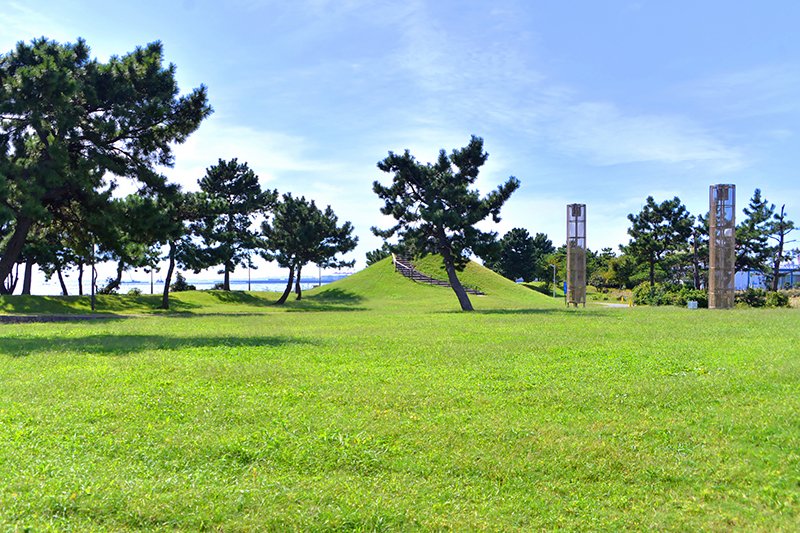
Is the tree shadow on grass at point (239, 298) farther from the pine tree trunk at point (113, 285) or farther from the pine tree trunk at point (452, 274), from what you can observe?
the pine tree trunk at point (452, 274)

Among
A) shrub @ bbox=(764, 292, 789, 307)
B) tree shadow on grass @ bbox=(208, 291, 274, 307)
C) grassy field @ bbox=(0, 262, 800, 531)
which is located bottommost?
grassy field @ bbox=(0, 262, 800, 531)

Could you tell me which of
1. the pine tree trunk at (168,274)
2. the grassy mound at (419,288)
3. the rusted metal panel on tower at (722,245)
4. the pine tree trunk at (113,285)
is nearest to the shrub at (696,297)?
the rusted metal panel on tower at (722,245)

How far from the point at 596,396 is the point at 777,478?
273cm

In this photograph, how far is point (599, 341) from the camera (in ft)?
48.0

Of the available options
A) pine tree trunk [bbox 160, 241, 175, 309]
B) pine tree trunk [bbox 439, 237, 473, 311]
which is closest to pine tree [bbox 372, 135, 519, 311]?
pine tree trunk [bbox 439, 237, 473, 311]

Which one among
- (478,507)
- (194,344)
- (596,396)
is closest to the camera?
(478,507)

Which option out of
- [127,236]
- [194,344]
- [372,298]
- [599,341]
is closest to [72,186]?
Result: [127,236]

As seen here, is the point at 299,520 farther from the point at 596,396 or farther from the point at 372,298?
the point at 372,298

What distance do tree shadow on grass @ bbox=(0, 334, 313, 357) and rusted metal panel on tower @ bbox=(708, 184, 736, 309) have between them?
95.6 ft

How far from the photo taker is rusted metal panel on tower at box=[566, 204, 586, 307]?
37031mm

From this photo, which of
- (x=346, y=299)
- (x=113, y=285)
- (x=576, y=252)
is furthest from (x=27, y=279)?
(x=576, y=252)

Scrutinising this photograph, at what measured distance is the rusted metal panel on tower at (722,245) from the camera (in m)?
34.4

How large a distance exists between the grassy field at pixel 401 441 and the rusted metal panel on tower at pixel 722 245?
82.8 ft

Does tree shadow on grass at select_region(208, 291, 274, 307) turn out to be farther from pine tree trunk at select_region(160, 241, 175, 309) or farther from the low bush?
the low bush
